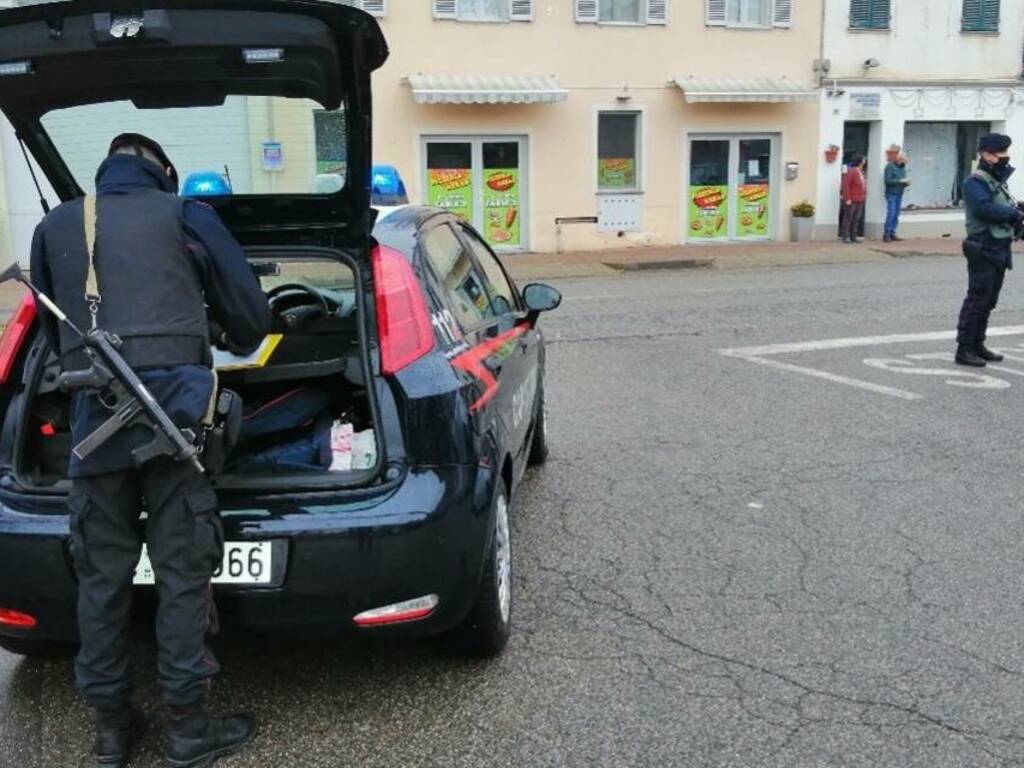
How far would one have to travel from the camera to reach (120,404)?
262 cm

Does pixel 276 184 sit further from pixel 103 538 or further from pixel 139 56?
pixel 103 538

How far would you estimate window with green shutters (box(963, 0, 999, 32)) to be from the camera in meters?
22.3

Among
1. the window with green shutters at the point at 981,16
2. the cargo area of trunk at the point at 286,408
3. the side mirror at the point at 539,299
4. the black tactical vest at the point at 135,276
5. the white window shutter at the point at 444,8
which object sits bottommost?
the cargo area of trunk at the point at 286,408

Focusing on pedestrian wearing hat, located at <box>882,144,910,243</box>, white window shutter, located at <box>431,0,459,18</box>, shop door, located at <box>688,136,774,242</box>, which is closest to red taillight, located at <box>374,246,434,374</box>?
white window shutter, located at <box>431,0,459,18</box>

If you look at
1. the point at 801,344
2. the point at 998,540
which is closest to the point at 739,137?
the point at 801,344

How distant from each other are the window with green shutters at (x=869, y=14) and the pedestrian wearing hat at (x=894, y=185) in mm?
2505

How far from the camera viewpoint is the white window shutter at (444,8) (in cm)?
1862

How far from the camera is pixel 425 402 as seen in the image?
10.1 feet

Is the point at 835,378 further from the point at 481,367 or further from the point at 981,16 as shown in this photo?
the point at 981,16

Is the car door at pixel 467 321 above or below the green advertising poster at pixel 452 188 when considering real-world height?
below

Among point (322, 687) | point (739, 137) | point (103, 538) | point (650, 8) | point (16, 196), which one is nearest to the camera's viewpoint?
point (103, 538)

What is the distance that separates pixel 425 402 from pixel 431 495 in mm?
278

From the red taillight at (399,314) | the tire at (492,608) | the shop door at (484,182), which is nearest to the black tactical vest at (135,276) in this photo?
the red taillight at (399,314)

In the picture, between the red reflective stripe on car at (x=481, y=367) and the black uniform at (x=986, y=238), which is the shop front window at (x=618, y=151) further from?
the red reflective stripe on car at (x=481, y=367)
